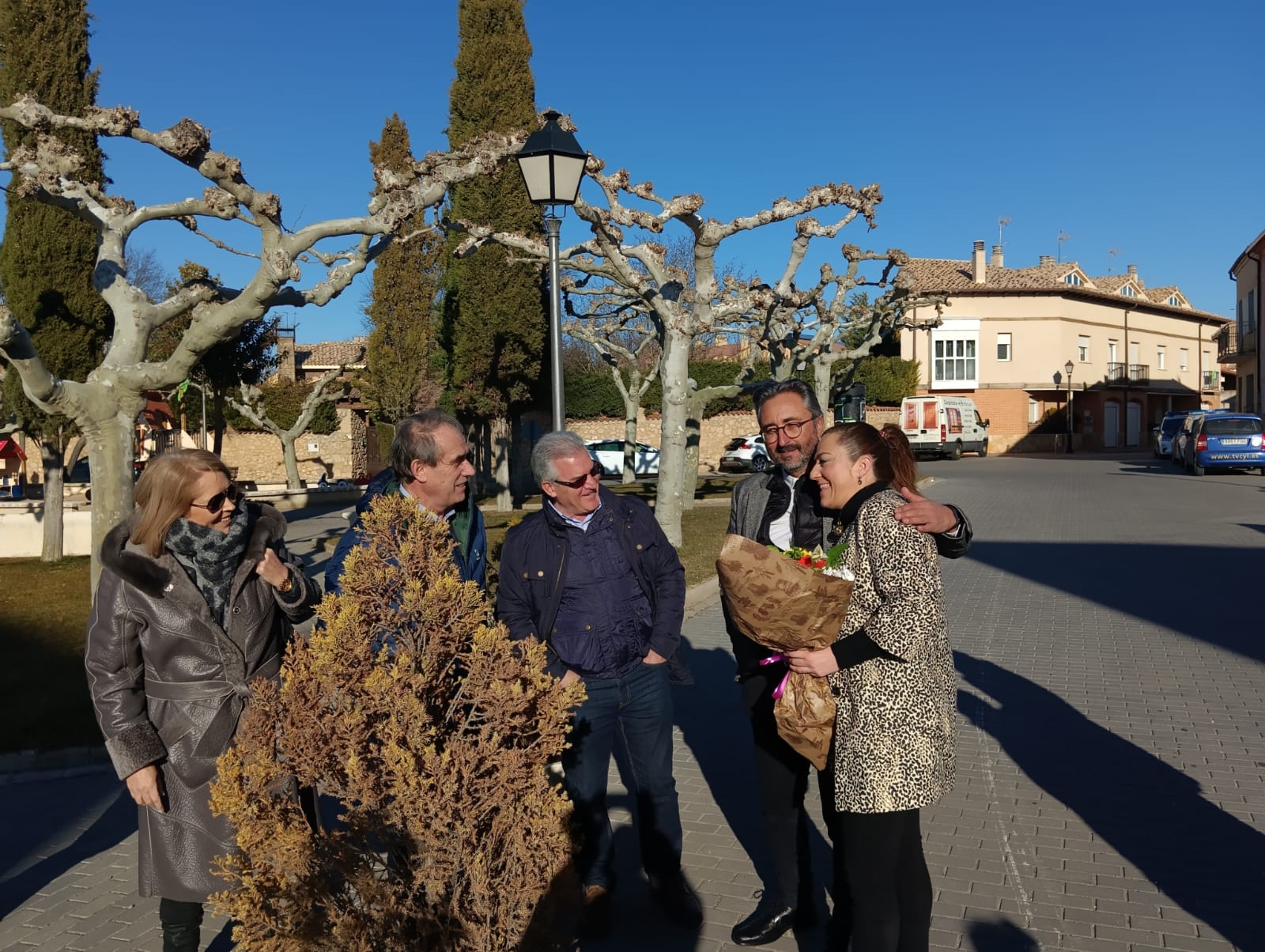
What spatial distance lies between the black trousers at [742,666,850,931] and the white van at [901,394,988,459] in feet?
131

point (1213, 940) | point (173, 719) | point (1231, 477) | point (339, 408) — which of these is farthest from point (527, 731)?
point (339, 408)

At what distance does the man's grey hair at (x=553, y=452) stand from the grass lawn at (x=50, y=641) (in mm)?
552

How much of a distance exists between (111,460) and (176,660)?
8.54 metres

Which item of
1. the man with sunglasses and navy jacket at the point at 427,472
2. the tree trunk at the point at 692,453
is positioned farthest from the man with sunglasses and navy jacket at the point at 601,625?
the tree trunk at the point at 692,453

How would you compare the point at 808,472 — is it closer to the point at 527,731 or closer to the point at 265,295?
the point at 527,731

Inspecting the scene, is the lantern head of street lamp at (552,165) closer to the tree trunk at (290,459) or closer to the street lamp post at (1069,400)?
the tree trunk at (290,459)

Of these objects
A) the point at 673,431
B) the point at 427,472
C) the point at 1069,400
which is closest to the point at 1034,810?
the point at 427,472

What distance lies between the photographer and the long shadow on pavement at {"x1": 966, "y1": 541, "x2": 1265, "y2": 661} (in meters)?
9.24

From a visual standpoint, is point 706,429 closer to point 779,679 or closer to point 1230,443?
point 1230,443

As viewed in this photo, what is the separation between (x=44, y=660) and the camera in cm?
869

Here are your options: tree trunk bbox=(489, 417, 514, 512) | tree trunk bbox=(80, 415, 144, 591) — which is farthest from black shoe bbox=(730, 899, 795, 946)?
tree trunk bbox=(489, 417, 514, 512)

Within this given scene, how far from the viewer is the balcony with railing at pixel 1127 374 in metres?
55.3

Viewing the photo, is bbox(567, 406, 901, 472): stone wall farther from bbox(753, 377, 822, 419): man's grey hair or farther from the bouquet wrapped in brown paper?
the bouquet wrapped in brown paper

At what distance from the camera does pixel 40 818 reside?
5359mm
